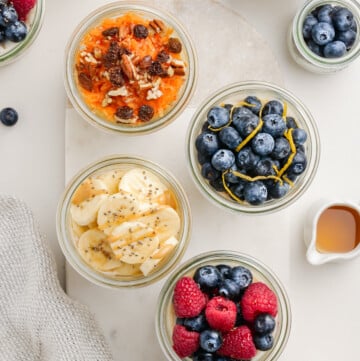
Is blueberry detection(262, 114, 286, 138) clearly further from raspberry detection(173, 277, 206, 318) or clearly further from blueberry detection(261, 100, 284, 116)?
raspberry detection(173, 277, 206, 318)

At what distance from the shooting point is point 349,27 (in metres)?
1.46

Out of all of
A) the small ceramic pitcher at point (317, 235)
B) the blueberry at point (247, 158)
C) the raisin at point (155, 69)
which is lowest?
the small ceramic pitcher at point (317, 235)

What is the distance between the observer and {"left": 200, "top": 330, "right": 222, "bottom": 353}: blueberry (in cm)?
127

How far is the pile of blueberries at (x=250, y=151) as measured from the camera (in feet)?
4.24

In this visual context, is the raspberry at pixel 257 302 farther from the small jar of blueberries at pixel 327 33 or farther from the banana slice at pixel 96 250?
the small jar of blueberries at pixel 327 33

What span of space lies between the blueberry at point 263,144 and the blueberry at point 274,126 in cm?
1

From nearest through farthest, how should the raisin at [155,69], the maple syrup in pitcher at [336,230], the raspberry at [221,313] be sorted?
1. the raspberry at [221,313]
2. the raisin at [155,69]
3. the maple syrup in pitcher at [336,230]

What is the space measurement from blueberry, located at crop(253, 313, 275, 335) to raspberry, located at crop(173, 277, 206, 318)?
0.10 metres

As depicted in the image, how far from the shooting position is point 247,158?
1291mm

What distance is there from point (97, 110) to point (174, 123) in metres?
0.17

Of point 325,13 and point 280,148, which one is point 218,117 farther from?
point 325,13

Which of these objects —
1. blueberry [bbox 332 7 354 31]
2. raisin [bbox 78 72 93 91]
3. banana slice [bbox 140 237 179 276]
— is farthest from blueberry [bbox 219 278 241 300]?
blueberry [bbox 332 7 354 31]

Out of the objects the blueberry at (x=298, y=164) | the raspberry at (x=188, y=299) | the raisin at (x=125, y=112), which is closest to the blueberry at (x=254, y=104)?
the blueberry at (x=298, y=164)

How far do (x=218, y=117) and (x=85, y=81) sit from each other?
26cm
